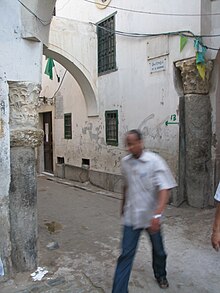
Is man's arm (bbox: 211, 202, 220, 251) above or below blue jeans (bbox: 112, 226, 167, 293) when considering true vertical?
above

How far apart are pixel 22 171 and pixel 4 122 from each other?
0.54 m

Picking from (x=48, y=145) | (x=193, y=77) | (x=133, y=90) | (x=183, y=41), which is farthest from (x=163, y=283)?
(x=48, y=145)

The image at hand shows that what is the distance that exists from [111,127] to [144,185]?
6.49 m

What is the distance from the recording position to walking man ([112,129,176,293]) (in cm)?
281

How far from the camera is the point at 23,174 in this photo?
3504 millimetres

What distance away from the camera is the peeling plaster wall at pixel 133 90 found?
6.97 metres

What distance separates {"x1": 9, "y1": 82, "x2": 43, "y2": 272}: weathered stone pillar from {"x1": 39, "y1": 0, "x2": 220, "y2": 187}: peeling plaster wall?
13.0ft

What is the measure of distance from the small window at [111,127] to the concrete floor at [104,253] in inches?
88.2

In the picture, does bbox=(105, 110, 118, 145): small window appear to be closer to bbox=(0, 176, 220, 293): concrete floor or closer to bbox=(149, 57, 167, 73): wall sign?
bbox=(149, 57, 167, 73): wall sign

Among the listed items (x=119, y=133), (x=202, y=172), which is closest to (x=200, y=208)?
(x=202, y=172)

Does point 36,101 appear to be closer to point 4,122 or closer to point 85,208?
point 4,122

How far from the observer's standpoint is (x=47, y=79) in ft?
42.1

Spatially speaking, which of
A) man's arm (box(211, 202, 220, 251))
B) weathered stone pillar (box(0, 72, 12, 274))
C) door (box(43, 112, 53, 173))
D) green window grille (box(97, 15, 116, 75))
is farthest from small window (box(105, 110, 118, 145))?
man's arm (box(211, 202, 220, 251))

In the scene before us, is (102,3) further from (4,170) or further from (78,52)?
(4,170)
